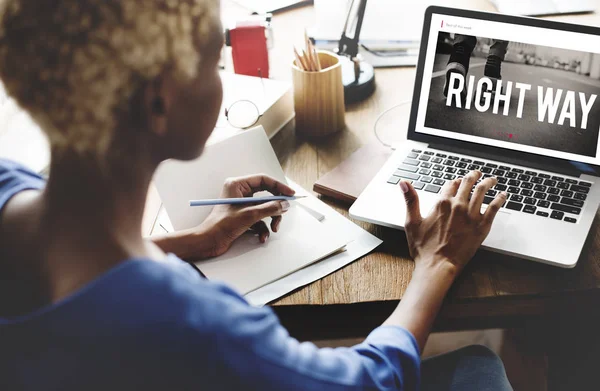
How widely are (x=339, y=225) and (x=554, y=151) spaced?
0.42 metres

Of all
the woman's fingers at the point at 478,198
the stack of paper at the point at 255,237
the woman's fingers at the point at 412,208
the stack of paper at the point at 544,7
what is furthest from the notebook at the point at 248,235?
the stack of paper at the point at 544,7

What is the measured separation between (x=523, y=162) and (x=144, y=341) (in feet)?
2.65

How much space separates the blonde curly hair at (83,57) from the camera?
0.50m

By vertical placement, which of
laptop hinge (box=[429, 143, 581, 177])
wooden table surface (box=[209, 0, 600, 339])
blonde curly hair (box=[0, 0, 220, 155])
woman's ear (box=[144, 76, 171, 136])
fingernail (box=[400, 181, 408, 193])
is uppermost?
blonde curly hair (box=[0, 0, 220, 155])

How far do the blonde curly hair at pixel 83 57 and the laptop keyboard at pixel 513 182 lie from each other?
639 millimetres

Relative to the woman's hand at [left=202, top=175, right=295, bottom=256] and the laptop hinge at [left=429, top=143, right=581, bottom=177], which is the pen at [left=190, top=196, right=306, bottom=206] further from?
the laptop hinge at [left=429, top=143, right=581, bottom=177]

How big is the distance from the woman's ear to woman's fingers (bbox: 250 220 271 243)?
0.42 metres

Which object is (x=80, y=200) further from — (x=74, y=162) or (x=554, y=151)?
(x=554, y=151)

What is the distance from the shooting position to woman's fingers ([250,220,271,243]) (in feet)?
3.23

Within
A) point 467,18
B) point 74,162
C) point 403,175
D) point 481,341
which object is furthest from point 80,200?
point 481,341

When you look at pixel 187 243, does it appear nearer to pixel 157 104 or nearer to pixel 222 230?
pixel 222 230

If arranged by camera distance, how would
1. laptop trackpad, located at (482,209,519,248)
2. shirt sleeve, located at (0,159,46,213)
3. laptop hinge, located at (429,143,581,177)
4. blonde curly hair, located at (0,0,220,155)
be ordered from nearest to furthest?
blonde curly hair, located at (0,0,220,155), shirt sleeve, located at (0,159,46,213), laptop trackpad, located at (482,209,519,248), laptop hinge, located at (429,143,581,177)

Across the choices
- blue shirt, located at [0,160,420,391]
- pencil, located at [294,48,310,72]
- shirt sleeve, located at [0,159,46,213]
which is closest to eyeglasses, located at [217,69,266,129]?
pencil, located at [294,48,310,72]

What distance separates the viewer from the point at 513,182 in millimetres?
1038
